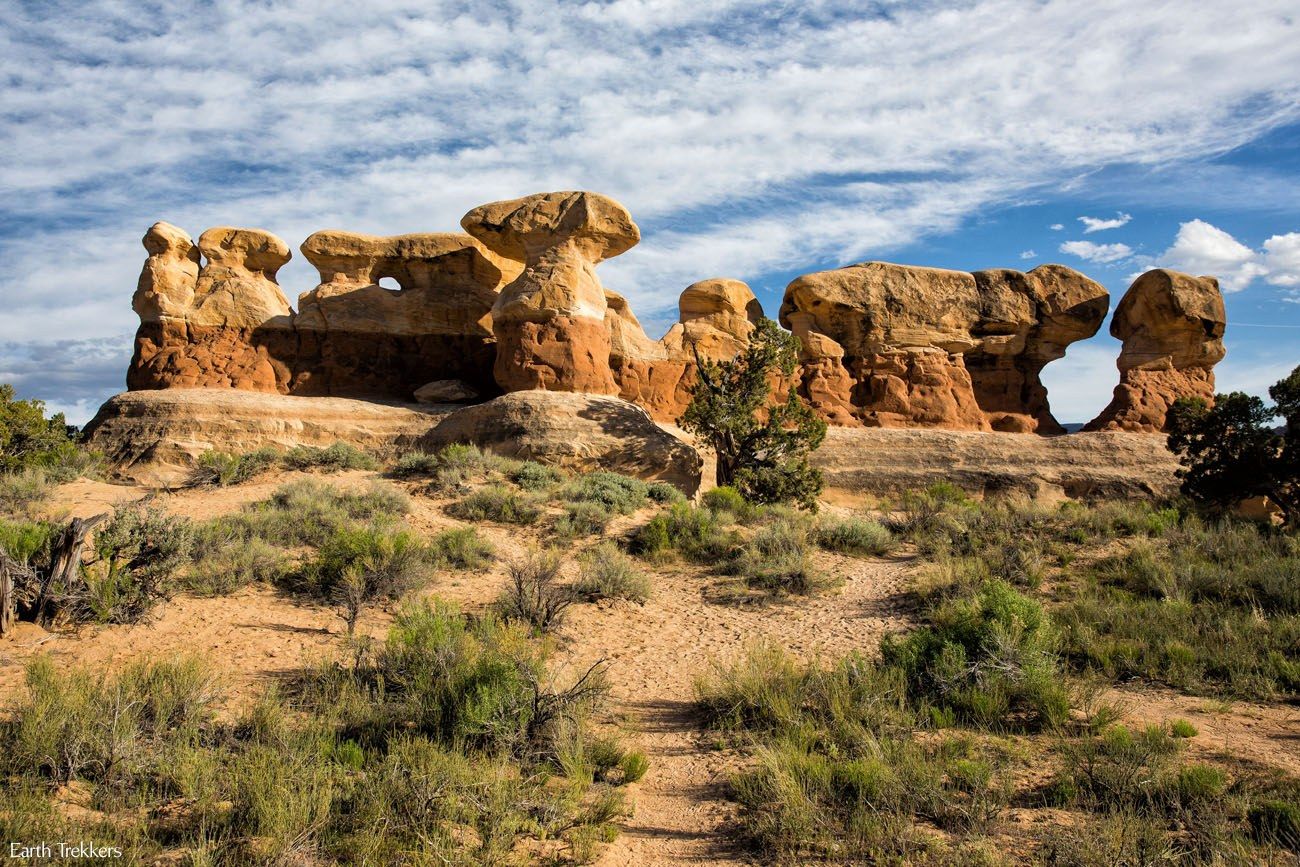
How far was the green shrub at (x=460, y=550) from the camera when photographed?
10742mm

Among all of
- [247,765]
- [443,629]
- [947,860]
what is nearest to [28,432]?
[443,629]

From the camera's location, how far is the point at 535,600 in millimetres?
8820

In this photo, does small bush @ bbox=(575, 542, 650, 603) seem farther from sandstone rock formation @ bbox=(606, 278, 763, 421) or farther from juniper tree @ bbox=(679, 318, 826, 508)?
sandstone rock formation @ bbox=(606, 278, 763, 421)

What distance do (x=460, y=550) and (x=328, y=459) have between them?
7.04 m

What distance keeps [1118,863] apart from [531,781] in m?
3.49

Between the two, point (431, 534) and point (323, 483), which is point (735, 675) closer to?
point (431, 534)

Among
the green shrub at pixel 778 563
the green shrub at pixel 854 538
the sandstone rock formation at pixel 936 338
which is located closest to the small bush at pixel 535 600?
the green shrub at pixel 778 563

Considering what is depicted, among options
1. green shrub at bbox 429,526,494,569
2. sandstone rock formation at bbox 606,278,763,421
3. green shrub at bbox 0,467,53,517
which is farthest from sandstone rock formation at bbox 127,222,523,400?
green shrub at bbox 429,526,494,569

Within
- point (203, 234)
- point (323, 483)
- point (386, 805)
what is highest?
point (203, 234)

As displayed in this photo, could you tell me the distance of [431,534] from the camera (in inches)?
479

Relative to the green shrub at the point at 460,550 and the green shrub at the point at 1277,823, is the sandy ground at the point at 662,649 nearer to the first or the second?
the green shrub at the point at 460,550

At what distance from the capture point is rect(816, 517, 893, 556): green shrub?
41.4ft

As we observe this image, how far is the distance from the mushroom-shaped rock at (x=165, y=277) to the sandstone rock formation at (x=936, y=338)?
663 inches

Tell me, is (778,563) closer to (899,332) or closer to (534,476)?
(534,476)
